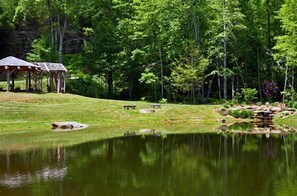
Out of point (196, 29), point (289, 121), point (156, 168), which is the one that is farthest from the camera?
point (196, 29)

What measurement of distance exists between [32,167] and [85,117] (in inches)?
832

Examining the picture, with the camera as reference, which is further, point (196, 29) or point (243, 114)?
point (196, 29)

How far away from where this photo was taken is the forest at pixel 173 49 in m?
52.7

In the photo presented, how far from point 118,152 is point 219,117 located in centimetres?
2097

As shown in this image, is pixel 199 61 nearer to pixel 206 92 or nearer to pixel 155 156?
pixel 206 92

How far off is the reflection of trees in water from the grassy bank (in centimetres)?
615

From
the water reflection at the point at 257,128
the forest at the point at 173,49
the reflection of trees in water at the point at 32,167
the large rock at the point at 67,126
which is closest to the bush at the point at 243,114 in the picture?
the water reflection at the point at 257,128

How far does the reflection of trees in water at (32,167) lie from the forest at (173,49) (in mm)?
29028

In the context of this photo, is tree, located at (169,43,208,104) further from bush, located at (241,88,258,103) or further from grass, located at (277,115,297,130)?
grass, located at (277,115,297,130)

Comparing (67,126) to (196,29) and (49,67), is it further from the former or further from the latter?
(196,29)

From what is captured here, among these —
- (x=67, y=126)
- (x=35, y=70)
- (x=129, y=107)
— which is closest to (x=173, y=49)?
(x=129, y=107)

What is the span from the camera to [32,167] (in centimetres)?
1997

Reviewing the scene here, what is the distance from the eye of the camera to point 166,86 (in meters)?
56.2

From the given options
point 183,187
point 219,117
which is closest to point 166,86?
point 219,117
